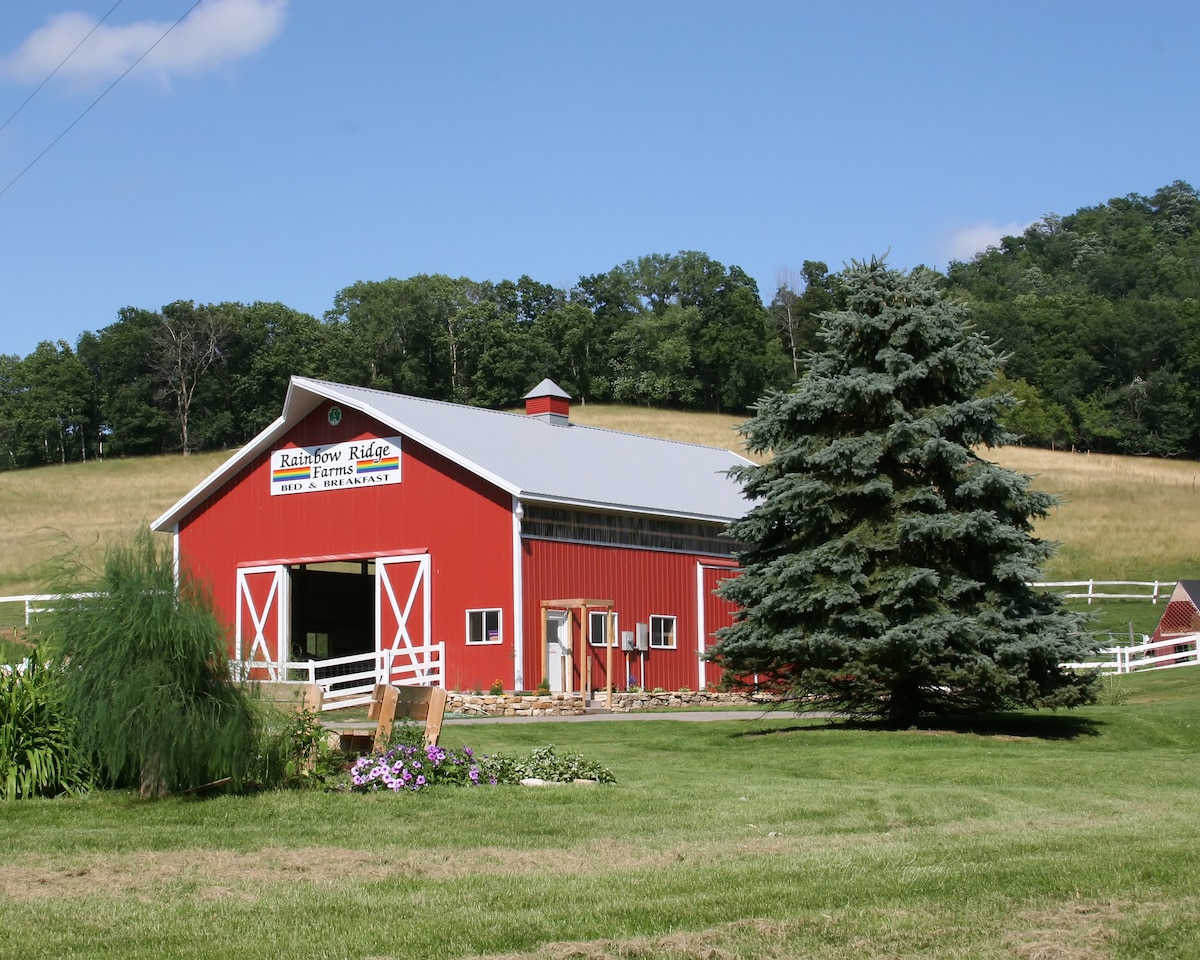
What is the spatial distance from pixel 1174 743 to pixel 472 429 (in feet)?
64.4

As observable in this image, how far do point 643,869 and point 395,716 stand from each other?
5.98 m

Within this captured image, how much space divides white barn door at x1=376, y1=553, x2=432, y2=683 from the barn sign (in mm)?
1979

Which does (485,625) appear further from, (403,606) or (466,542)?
(403,606)

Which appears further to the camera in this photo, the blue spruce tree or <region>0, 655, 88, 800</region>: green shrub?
the blue spruce tree

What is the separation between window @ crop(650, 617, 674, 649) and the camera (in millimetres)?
34875

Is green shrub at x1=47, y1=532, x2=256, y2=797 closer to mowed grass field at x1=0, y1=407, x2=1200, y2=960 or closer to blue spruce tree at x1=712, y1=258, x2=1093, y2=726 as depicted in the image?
mowed grass field at x1=0, y1=407, x2=1200, y2=960

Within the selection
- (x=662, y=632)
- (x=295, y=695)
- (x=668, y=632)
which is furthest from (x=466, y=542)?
(x=295, y=695)

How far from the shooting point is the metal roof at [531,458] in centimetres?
3291

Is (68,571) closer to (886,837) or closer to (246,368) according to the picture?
→ (886,837)

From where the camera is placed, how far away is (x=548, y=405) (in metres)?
41.4

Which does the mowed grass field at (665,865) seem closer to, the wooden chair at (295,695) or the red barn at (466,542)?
the wooden chair at (295,695)

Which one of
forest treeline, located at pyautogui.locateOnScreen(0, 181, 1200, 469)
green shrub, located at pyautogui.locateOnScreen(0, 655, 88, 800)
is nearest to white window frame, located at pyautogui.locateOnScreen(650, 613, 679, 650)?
green shrub, located at pyautogui.locateOnScreen(0, 655, 88, 800)

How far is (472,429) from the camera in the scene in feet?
118

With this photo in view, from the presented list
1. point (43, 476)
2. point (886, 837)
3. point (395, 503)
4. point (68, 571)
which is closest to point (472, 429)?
point (395, 503)
